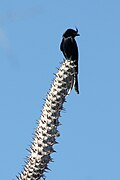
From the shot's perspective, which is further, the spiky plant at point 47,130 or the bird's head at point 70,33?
the bird's head at point 70,33

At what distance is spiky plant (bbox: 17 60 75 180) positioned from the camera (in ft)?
13.4

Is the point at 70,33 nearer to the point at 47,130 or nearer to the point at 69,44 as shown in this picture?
the point at 69,44

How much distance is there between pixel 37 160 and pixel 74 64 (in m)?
1.33

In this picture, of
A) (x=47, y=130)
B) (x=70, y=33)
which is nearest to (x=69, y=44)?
(x=70, y=33)

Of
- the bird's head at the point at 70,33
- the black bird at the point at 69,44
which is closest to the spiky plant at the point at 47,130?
the black bird at the point at 69,44

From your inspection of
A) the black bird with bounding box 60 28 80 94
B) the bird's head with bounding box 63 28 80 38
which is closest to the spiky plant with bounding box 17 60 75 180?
the black bird with bounding box 60 28 80 94

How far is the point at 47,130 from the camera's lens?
13.4ft

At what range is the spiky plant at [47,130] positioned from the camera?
161 inches

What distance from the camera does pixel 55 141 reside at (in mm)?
4082

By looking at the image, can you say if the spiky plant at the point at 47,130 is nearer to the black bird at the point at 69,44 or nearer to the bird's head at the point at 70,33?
the black bird at the point at 69,44

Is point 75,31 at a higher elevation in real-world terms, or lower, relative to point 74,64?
higher

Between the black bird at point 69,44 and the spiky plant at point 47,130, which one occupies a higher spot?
the black bird at point 69,44

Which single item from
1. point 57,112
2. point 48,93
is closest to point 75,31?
point 48,93

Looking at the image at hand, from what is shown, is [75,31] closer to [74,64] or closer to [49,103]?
[74,64]
